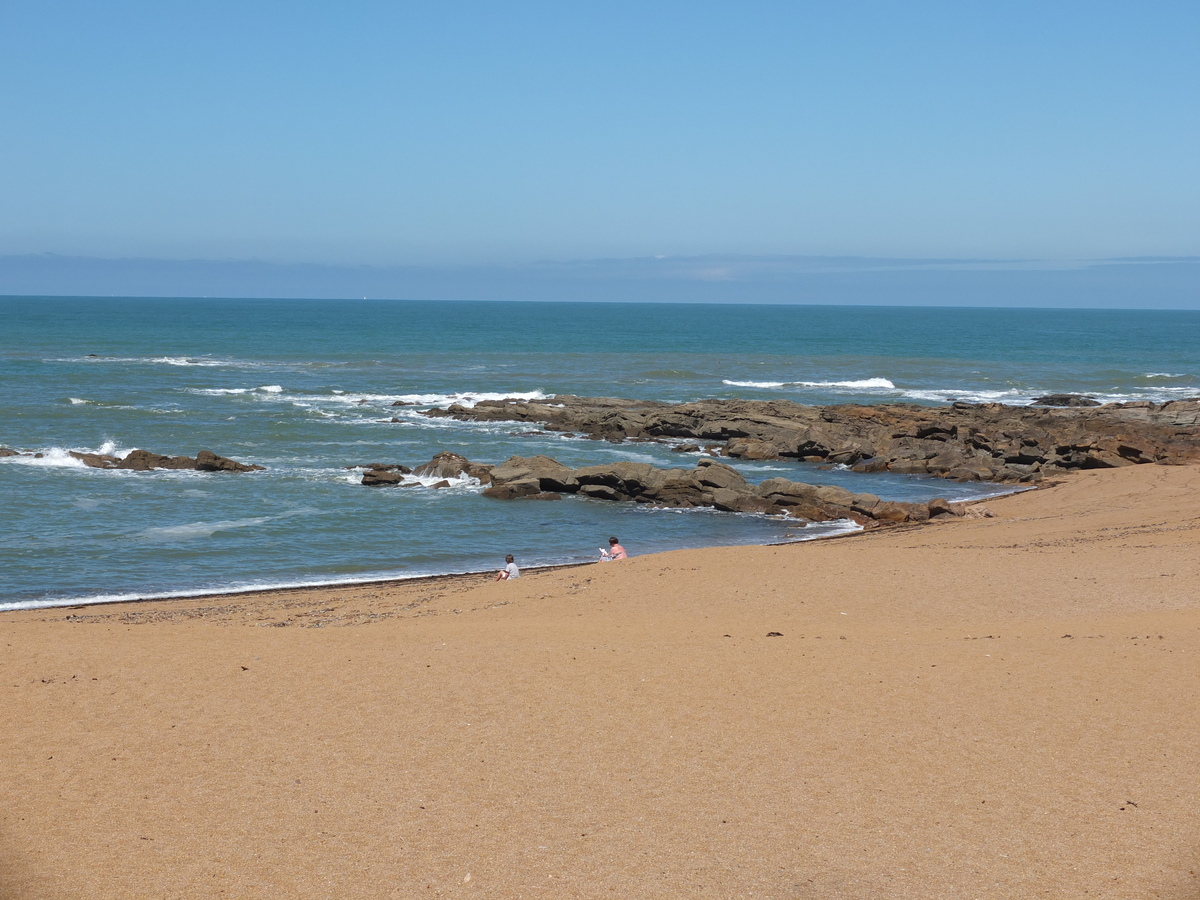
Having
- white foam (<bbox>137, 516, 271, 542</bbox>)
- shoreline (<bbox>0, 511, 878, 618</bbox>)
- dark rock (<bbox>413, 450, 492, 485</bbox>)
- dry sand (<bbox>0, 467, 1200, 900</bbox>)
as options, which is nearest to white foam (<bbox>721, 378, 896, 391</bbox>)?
dark rock (<bbox>413, 450, 492, 485</bbox>)

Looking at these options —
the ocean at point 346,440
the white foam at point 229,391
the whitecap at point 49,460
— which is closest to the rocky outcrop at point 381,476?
the ocean at point 346,440

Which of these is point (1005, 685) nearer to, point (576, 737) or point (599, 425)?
point (576, 737)

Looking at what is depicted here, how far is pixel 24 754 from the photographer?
9242 millimetres

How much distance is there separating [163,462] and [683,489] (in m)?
16.0

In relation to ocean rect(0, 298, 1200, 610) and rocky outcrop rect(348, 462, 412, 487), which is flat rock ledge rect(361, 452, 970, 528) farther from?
ocean rect(0, 298, 1200, 610)

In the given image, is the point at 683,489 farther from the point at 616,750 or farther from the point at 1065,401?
the point at 1065,401

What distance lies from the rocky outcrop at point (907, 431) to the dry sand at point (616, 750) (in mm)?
19807

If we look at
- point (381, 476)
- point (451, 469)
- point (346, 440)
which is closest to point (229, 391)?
point (346, 440)

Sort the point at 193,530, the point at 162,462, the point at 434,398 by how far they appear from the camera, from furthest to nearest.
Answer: the point at 434,398
the point at 162,462
the point at 193,530

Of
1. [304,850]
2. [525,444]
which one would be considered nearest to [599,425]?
[525,444]

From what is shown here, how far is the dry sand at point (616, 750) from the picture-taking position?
743 cm

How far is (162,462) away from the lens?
32.7 metres

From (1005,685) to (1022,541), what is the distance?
448 inches

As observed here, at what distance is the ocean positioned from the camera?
22.1m
